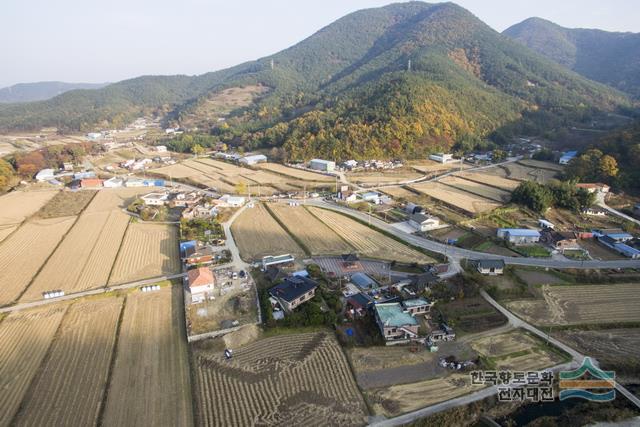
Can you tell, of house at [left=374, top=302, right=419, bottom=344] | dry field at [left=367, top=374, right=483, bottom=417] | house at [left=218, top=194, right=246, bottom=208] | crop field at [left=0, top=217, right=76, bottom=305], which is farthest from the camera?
house at [left=218, top=194, right=246, bottom=208]

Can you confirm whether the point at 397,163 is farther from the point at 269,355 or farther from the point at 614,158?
the point at 269,355

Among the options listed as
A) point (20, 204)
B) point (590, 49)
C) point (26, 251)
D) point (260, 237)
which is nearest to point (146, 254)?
point (260, 237)

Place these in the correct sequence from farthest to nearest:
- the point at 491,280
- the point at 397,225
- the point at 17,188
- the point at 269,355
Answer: the point at 17,188
the point at 397,225
the point at 491,280
the point at 269,355

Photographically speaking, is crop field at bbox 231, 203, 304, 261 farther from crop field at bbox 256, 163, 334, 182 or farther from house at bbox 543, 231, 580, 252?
house at bbox 543, 231, 580, 252

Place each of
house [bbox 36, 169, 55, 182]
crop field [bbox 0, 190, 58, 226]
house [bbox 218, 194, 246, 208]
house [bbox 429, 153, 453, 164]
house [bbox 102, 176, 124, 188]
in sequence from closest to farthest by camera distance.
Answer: crop field [bbox 0, 190, 58, 226] → house [bbox 218, 194, 246, 208] → house [bbox 102, 176, 124, 188] → house [bbox 36, 169, 55, 182] → house [bbox 429, 153, 453, 164]

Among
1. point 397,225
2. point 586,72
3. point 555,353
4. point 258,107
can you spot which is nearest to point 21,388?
point 555,353

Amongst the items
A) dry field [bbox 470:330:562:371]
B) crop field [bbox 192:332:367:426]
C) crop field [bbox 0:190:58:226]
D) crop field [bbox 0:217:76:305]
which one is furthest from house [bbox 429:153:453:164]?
crop field [bbox 0:190:58:226]
